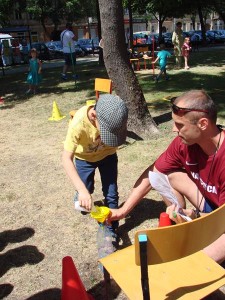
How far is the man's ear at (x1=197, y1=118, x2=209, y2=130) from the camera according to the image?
1.98m

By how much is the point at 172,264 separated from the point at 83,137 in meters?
1.16

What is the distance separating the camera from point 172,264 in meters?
1.91

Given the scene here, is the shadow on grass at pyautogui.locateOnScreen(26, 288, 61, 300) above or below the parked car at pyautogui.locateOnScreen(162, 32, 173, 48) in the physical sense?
below

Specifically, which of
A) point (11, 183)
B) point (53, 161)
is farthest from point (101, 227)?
point (53, 161)

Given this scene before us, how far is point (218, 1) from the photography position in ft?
102

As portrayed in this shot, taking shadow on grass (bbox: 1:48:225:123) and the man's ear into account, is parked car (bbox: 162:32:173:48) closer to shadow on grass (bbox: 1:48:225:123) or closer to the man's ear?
shadow on grass (bbox: 1:48:225:123)

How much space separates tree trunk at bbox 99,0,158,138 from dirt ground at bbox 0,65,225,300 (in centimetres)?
36

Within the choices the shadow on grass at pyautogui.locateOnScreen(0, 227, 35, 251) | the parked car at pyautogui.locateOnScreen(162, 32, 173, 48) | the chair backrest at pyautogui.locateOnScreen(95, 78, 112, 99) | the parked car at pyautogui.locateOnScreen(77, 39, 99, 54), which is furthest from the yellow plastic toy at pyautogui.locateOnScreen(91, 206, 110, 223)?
the parked car at pyautogui.locateOnScreen(162, 32, 173, 48)

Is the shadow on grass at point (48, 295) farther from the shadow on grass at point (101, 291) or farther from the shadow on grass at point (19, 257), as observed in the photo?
the shadow on grass at point (19, 257)

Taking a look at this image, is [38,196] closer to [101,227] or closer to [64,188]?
[64,188]

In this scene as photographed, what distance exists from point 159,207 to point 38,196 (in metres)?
1.29

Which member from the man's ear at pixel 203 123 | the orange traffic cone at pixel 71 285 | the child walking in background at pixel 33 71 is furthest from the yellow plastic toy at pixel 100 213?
the child walking in background at pixel 33 71

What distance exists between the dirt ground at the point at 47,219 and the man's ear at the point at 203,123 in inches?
44.7

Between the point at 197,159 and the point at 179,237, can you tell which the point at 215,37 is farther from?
the point at 179,237
